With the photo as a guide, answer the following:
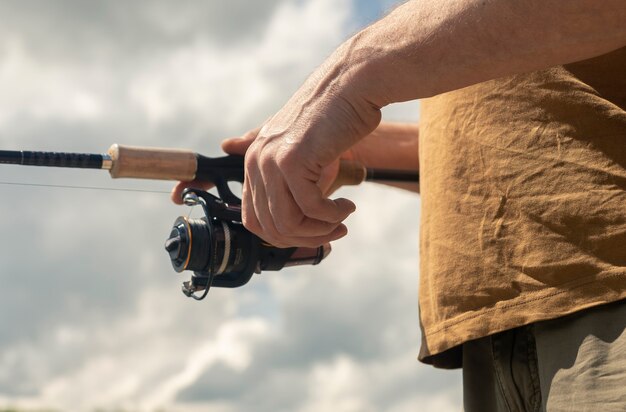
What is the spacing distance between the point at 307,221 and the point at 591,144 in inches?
24.0

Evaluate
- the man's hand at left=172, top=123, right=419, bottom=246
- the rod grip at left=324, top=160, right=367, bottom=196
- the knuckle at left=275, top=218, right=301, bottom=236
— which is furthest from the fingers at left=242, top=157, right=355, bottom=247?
the man's hand at left=172, top=123, right=419, bottom=246

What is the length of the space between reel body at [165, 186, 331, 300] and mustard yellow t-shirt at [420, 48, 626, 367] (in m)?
0.50

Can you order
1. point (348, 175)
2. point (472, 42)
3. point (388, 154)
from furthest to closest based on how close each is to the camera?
1. point (388, 154)
2. point (348, 175)
3. point (472, 42)

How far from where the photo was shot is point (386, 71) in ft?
6.32

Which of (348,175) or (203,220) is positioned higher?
(348,175)

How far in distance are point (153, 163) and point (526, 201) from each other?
3.83 feet

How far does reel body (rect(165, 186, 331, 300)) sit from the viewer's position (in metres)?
2.50

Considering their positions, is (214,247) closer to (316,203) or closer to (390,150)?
(316,203)

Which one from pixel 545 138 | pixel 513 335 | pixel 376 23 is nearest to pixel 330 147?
pixel 376 23

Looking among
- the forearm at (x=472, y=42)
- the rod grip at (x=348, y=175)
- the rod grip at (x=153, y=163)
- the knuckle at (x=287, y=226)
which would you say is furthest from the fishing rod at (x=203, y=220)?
the forearm at (x=472, y=42)

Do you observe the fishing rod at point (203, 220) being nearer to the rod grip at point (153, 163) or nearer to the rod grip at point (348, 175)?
the rod grip at point (153, 163)

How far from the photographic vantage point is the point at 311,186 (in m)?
2.00

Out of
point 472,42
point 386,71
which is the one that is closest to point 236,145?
point 386,71

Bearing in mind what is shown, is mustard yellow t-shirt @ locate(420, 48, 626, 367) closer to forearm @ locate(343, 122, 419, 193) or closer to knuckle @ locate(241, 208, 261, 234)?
knuckle @ locate(241, 208, 261, 234)
